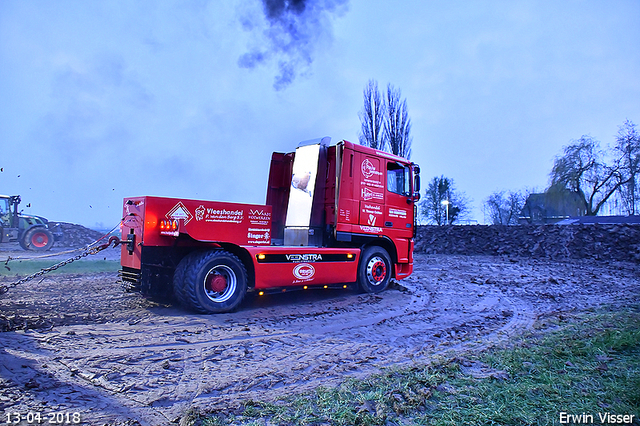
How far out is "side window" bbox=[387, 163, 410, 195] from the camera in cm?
938

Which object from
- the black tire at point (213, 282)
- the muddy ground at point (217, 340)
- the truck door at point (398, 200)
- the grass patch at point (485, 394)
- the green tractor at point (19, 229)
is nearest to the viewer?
the grass patch at point (485, 394)

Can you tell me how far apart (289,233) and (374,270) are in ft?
6.91

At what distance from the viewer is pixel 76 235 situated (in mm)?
27812

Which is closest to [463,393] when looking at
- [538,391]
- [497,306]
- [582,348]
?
[538,391]

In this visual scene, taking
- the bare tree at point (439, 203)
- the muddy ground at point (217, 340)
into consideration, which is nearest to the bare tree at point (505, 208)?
the bare tree at point (439, 203)

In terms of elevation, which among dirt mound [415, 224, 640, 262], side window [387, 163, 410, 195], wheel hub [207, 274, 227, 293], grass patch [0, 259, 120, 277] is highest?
side window [387, 163, 410, 195]

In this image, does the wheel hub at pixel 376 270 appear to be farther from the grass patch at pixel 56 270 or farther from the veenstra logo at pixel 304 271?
the grass patch at pixel 56 270

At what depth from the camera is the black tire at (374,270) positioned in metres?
8.98

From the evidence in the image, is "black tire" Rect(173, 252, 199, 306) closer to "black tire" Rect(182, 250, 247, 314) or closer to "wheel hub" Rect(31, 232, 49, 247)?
"black tire" Rect(182, 250, 247, 314)

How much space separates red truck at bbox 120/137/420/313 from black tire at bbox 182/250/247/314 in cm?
2

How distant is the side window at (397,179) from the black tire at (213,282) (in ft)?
13.8

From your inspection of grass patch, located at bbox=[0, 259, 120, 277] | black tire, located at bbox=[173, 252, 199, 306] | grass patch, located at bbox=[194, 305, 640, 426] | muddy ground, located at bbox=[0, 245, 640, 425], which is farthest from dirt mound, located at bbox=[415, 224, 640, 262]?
black tire, located at bbox=[173, 252, 199, 306]

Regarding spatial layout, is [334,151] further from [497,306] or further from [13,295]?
[13,295]

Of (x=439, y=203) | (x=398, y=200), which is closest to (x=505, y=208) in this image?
(x=439, y=203)
